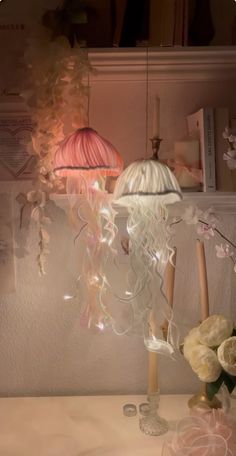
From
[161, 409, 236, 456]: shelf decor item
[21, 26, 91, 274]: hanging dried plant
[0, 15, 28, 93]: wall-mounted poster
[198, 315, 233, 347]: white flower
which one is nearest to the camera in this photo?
[161, 409, 236, 456]: shelf decor item

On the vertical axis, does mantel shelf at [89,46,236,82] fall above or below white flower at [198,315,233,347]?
above

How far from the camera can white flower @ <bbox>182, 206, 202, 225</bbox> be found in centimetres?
127

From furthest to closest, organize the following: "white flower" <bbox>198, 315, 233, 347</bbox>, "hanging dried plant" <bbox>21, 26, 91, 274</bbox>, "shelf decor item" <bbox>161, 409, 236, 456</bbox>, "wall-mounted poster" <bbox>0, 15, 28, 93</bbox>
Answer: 1. "wall-mounted poster" <bbox>0, 15, 28, 93</bbox>
2. "hanging dried plant" <bbox>21, 26, 91, 274</bbox>
3. "white flower" <bbox>198, 315, 233, 347</bbox>
4. "shelf decor item" <bbox>161, 409, 236, 456</bbox>

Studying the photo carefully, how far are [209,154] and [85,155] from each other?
37 centimetres

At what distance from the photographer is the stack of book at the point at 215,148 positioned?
1233 millimetres

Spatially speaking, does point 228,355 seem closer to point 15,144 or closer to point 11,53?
point 15,144

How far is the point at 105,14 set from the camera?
1353mm

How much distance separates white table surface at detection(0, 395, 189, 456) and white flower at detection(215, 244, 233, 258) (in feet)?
1.58

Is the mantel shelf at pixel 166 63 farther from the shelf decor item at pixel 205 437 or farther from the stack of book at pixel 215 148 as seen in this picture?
the shelf decor item at pixel 205 437

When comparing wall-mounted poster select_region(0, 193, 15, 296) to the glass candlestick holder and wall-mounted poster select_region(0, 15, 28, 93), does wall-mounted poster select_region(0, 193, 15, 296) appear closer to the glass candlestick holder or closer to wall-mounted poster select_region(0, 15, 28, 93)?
wall-mounted poster select_region(0, 15, 28, 93)

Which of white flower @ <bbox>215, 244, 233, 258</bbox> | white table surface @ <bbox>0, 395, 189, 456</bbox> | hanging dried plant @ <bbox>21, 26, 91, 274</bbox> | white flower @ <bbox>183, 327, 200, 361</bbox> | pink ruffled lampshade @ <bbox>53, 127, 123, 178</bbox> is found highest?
hanging dried plant @ <bbox>21, 26, 91, 274</bbox>

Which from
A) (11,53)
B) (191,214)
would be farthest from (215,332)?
(11,53)

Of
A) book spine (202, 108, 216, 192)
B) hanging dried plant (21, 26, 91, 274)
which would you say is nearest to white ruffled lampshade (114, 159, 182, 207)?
book spine (202, 108, 216, 192)

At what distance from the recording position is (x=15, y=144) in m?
1.37
